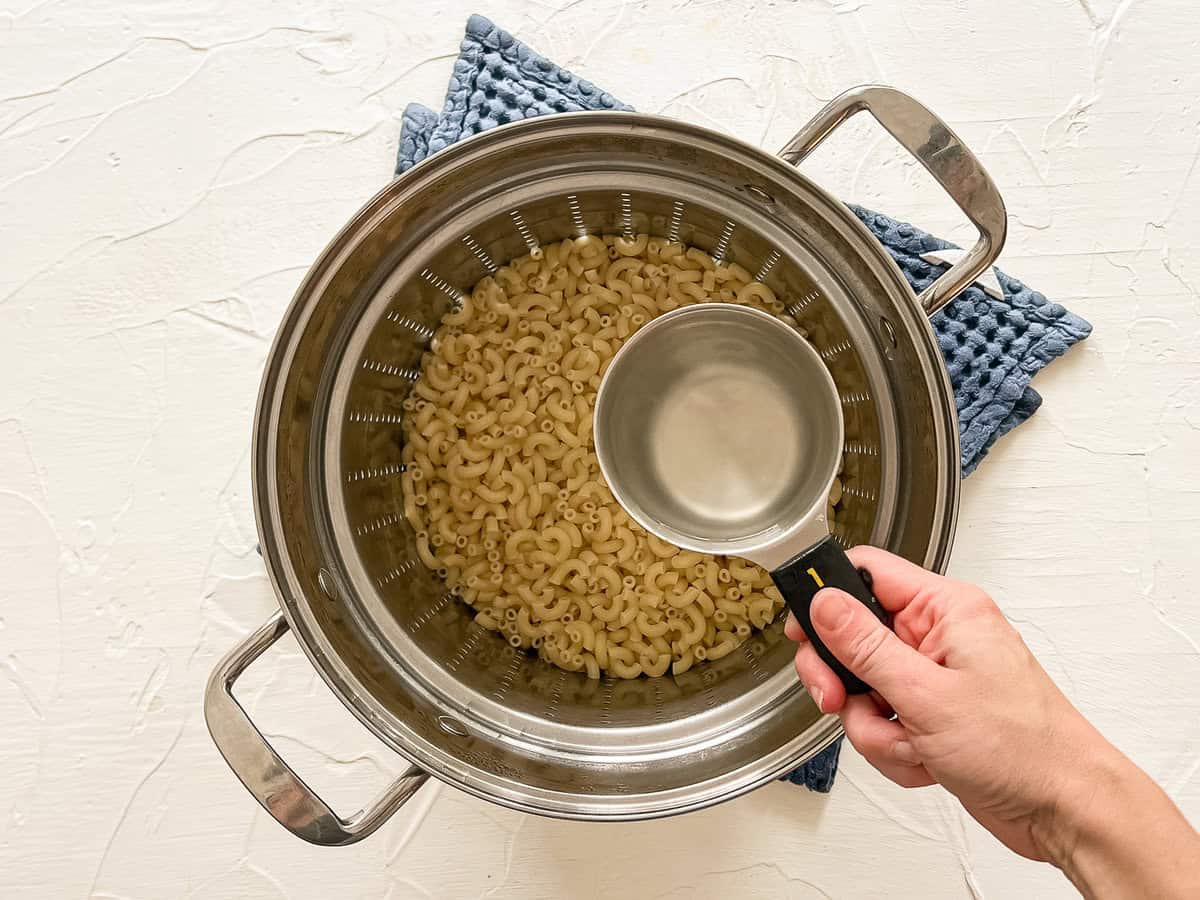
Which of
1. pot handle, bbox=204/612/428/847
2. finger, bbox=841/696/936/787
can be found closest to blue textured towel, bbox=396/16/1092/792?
finger, bbox=841/696/936/787

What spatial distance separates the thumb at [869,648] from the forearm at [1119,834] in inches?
6.5

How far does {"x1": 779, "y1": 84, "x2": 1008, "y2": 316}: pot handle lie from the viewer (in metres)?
0.74

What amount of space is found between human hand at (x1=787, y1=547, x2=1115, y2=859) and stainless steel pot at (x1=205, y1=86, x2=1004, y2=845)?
95 mm

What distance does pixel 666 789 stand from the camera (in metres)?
0.81

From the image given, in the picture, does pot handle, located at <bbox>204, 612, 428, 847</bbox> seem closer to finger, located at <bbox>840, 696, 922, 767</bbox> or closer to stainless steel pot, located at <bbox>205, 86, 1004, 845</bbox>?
stainless steel pot, located at <bbox>205, 86, 1004, 845</bbox>

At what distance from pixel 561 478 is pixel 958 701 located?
50 cm

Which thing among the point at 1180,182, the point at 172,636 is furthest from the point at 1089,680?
the point at 172,636

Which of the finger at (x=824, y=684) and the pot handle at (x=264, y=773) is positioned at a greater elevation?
the finger at (x=824, y=684)

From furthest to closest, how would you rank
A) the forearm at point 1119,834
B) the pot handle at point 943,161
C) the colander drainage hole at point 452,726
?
the colander drainage hole at point 452,726 < the pot handle at point 943,161 < the forearm at point 1119,834

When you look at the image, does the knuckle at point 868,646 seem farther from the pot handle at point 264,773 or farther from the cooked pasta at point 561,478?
the pot handle at point 264,773

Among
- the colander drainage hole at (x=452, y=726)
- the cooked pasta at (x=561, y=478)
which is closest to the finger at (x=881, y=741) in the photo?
the cooked pasta at (x=561, y=478)

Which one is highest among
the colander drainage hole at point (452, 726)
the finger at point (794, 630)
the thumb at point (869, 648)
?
the thumb at point (869, 648)

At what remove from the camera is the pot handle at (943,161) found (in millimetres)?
737

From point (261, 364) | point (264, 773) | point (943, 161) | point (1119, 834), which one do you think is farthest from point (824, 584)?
point (261, 364)
